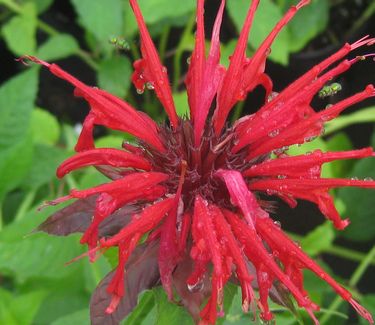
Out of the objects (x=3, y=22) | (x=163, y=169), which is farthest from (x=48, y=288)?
(x=3, y=22)

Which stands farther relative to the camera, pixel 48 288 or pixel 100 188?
pixel 48 288

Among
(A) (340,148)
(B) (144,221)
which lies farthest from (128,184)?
(A) (340,148)

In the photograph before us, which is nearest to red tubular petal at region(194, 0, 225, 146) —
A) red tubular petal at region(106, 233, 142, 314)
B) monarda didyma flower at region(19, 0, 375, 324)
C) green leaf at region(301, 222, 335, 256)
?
monarda didyma flower at region(19, 0, 375, 324)

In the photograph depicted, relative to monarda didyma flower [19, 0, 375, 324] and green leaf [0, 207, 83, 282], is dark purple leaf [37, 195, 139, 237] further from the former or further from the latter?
green leaf [0, 207, 83, 282]

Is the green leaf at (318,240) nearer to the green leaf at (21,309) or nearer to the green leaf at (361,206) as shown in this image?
the green leaf at (361,206)

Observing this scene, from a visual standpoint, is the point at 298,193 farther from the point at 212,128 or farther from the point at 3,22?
the point at 3,22

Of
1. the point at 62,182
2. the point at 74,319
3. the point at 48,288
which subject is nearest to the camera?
the point at 74,319

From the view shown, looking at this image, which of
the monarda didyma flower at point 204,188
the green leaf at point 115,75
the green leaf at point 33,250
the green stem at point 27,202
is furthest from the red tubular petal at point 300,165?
the green leaf at point 115,75

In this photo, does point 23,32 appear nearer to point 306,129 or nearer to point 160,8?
point 160,8
